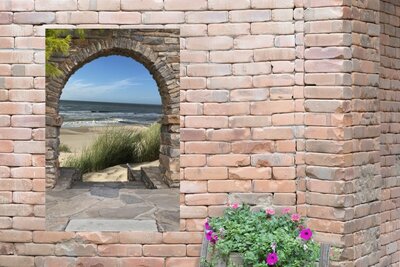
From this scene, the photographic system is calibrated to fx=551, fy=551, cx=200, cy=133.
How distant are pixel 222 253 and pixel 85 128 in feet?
77.8

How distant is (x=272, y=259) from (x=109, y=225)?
1646mm

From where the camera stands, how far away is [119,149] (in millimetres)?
12836

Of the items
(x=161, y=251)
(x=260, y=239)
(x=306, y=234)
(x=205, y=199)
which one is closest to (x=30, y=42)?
(x=205, y=199)

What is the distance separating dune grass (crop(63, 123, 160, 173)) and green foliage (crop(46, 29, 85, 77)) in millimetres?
4301

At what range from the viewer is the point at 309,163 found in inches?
170

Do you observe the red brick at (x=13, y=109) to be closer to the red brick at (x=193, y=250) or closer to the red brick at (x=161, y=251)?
the red brick at (x=161, y=251)

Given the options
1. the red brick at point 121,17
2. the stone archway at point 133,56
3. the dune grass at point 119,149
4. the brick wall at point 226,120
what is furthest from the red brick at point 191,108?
the dune grass at point 119,149

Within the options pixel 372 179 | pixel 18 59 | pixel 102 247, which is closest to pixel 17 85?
pixel 18 59

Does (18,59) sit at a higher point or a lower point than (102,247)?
higher

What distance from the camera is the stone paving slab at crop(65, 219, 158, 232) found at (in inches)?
185

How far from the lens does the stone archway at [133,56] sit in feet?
27.6

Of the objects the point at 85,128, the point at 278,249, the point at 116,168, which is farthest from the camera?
the point at 85,128

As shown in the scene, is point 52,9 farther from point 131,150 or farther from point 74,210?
point 131,150

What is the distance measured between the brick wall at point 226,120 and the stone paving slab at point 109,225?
227 millimetres
